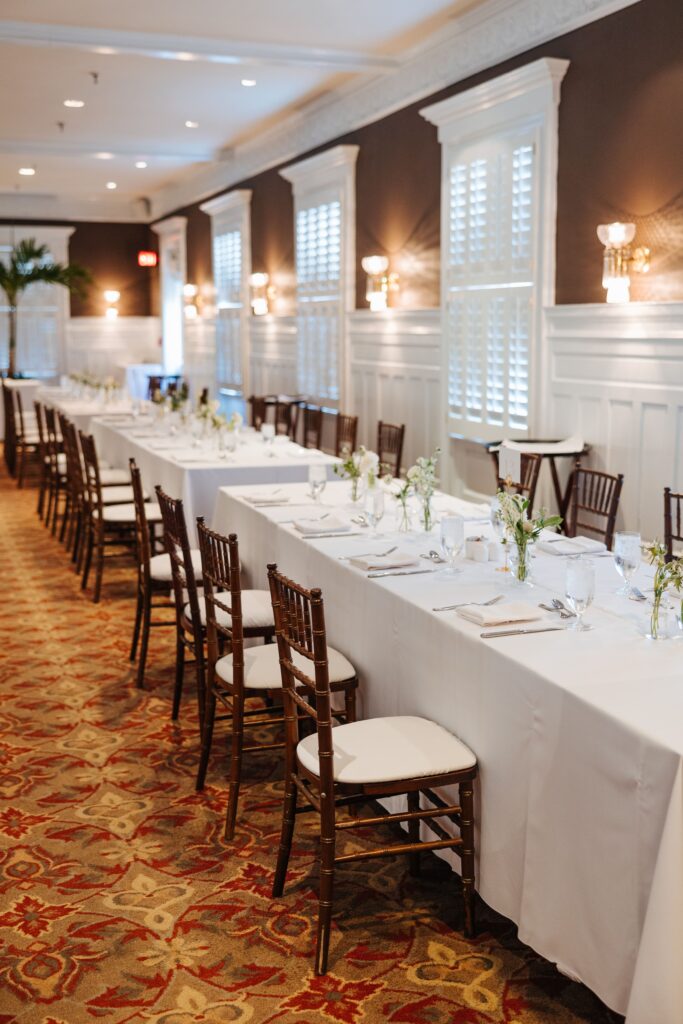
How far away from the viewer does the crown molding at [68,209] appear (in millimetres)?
19578

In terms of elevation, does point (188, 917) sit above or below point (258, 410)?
Result: below

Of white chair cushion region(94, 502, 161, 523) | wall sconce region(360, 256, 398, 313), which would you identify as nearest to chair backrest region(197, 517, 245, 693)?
white chair cushion region(94, 502, 161, 523)

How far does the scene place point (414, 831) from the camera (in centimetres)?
334

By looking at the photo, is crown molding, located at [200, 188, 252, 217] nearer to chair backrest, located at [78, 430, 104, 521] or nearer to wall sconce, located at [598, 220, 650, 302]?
chair backrest, located at [78, 430, 104, 521]

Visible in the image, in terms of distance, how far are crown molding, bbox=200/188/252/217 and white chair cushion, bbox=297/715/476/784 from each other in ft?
40.0

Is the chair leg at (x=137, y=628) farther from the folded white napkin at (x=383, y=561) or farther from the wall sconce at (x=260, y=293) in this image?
the wall sconce at (x=260, y=293)

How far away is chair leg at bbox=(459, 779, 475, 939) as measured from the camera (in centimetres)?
299

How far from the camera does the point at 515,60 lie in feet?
25.4

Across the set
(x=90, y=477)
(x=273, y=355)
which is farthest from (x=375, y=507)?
(x=273, y=355)

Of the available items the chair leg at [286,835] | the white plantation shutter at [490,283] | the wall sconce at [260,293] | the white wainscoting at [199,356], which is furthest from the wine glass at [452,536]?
the white wainscoting at [199,356]

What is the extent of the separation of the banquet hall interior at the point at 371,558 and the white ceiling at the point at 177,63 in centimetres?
5

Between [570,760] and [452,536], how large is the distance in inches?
51.3

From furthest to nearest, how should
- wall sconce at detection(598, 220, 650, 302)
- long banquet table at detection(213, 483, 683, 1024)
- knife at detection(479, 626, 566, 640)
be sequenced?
wall sconce at detection(598, 220, 650, 302), knife at detection(479, 626, 566, 640), long banquet table at detection(213, 483, 683, 1024)

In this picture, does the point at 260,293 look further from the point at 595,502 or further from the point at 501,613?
the point at 501,613
